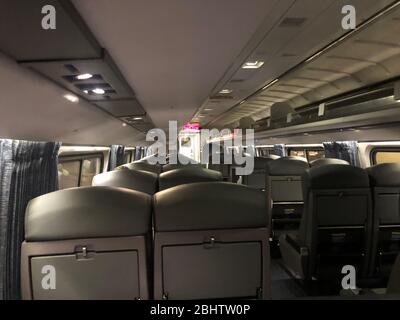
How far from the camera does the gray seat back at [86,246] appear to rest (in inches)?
74.4

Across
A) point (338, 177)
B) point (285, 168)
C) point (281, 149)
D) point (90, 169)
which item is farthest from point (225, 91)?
point (281, 149)

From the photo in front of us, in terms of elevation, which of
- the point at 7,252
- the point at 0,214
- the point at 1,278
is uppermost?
the point at 0,214

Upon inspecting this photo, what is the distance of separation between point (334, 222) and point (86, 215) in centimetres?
301

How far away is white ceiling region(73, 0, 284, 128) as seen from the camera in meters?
1.92

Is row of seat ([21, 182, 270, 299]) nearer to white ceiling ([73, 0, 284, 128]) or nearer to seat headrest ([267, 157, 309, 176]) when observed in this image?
white ceiling ([73, 0, 284, 128])

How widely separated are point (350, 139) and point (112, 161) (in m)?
5.70

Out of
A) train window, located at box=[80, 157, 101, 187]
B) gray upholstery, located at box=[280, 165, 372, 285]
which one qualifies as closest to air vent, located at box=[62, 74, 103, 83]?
gray upholstery, located at box=[280, 165, 372, 285]

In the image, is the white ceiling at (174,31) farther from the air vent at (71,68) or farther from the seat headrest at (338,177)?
the seat headrest at (338,177)

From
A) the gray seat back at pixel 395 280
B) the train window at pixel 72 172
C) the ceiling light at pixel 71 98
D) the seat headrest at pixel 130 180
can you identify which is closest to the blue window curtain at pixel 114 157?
the train window at pixel 72 172

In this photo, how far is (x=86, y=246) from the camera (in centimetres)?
192

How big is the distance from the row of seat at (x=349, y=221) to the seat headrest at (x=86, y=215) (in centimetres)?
250

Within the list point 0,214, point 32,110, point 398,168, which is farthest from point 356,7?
point 0,214
